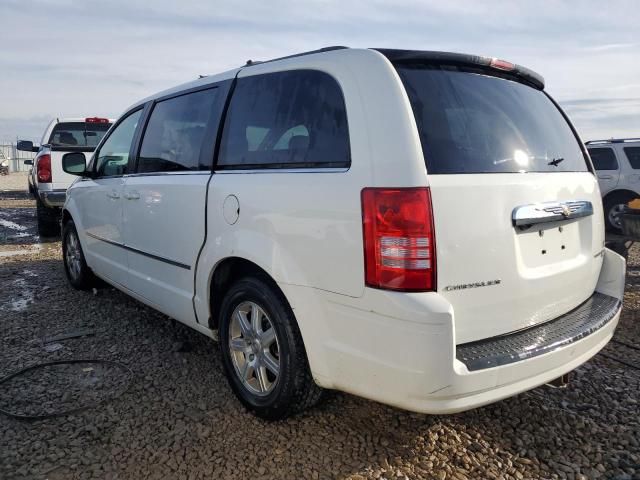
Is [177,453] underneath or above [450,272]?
underneath

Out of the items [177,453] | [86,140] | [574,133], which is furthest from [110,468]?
[86,140]

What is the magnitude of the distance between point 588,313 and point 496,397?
0.88 m

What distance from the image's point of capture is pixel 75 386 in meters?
3.25

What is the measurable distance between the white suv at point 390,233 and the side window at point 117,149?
114cm

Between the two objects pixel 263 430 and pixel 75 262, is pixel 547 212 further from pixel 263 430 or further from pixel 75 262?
pixel 75 262

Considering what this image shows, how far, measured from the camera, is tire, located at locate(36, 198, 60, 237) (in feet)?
28.8

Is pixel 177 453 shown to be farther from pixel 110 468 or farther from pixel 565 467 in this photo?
pixel 565 467

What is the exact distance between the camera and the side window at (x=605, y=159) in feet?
33.1

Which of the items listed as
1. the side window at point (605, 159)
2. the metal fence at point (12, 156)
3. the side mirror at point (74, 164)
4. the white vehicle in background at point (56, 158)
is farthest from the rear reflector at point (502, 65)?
the metal fence at point (12, 156)

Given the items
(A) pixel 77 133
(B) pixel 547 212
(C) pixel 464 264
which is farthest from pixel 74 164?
(A) pixel 77 133

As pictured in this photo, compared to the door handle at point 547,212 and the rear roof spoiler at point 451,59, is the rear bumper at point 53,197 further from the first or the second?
the door handle at point 547,212

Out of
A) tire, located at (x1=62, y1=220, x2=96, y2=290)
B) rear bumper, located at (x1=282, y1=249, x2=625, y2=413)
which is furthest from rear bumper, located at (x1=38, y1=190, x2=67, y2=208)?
rear bumper, located at (x1=282, y1=249, x2=625, y2=413)

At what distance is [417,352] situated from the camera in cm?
202

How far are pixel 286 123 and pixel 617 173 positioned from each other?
30.9ft
